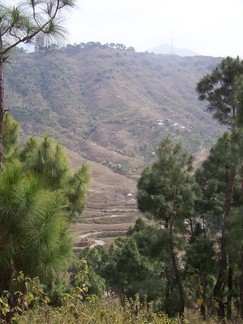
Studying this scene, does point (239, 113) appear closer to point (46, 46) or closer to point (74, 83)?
point (46, 46)

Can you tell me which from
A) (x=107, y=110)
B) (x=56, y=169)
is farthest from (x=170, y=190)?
(x=107, y=110)

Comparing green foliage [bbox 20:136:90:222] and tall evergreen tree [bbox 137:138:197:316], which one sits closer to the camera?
green foliage [bbox 20:136:90:222]

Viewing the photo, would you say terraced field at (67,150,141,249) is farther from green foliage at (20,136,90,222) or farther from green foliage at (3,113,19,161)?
green foliage at (3,113,19,161)

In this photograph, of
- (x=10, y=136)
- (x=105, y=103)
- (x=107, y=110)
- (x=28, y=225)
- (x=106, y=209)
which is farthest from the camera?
(x=105, y=103)

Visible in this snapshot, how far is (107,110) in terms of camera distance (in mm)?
147250

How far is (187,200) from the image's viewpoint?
10.0 m

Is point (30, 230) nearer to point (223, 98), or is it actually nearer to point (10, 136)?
point (10, 136)

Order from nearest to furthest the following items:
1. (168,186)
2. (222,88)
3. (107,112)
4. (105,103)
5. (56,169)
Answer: (56,169)
(222,88)
(168,186)
(107,112)
(105,103)

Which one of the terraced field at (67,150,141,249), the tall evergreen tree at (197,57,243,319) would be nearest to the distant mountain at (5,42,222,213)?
the terraced field at (67,150,141,249)

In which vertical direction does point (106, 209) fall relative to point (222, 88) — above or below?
below

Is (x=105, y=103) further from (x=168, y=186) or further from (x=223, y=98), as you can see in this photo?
(x=168, y=186)

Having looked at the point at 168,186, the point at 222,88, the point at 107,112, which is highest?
the point at 107,112

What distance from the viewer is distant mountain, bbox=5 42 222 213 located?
364ft

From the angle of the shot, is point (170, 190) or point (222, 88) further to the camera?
point (170, 190)
